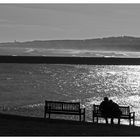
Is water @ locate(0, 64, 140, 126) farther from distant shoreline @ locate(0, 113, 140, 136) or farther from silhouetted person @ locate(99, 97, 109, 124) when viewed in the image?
distant shoreline @ locate(0, 113, 140, 136)

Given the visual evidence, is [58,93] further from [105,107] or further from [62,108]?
[105,107]

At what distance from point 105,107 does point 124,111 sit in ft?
6.81

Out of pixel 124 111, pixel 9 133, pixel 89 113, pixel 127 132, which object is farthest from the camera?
pixel 89 113

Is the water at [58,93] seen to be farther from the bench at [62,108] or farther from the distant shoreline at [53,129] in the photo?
the distant shoreline at [53,129]

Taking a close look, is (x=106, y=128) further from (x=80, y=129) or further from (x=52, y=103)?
(x=52, y=103)

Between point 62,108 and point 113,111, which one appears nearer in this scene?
point 113,111

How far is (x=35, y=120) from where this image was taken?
1714 cm

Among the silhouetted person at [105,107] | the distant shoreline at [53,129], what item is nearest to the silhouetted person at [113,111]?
the silhouetted person at [105,107]

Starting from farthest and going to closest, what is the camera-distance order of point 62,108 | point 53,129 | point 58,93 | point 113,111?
point 58,93
point 62,108
point 113,111
point 53,129

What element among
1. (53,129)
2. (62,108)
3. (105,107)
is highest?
(105,107)

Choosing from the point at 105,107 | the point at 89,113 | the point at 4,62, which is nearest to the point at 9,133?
the point at 105,107

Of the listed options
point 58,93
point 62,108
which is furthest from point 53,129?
point 58,93

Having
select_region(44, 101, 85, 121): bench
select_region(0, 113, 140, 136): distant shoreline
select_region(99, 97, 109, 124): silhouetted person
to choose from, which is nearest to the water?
select_region(44, 101, 85, 121): bench

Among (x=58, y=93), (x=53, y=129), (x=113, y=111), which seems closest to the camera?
(x=53, y=129)
